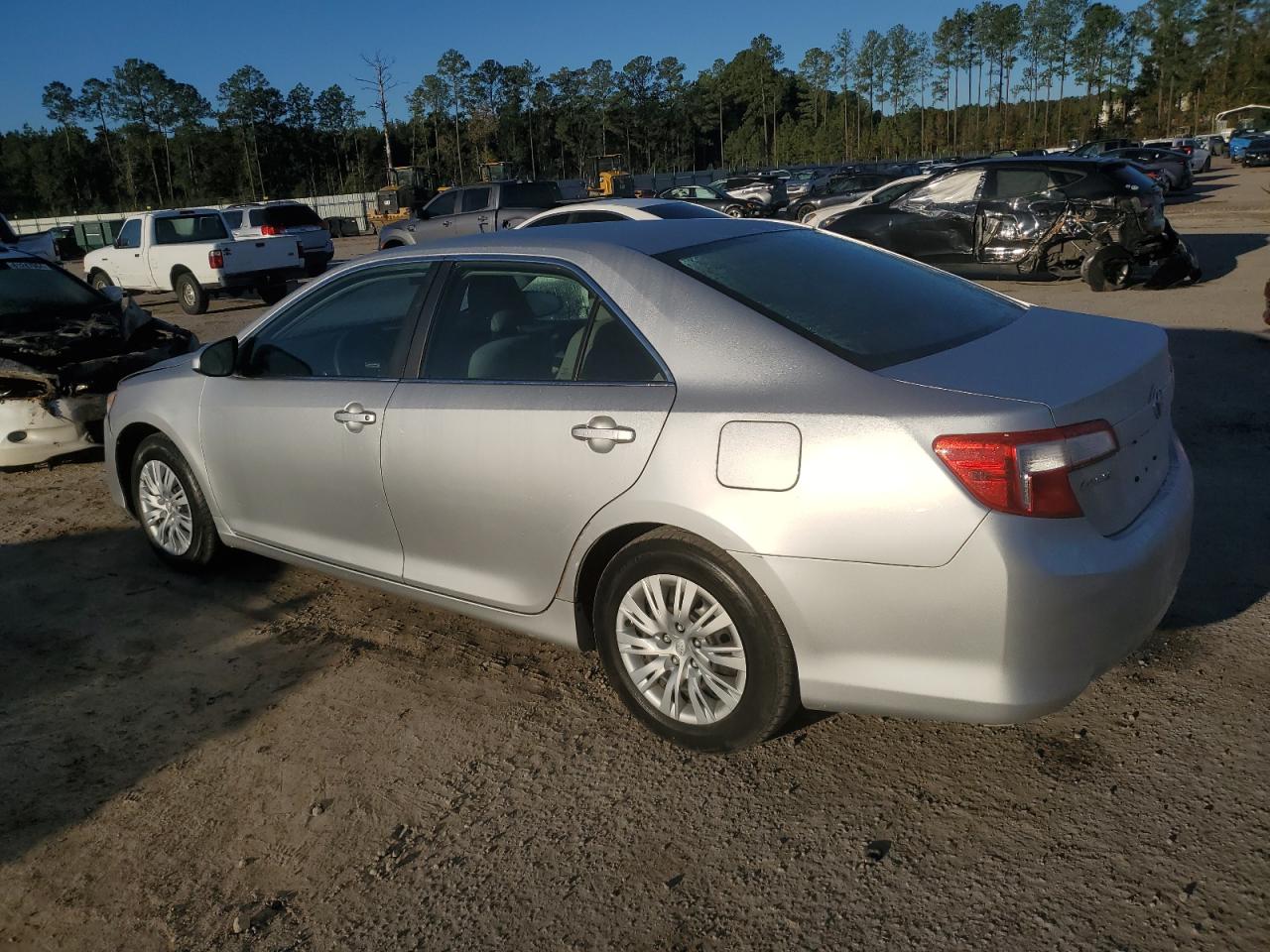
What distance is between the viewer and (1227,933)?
233 centimetres

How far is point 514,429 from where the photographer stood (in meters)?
3.38

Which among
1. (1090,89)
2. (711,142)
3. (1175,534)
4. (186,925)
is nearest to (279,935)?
(186,925)

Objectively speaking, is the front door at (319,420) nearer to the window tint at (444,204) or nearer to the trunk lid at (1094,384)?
the trunk lid at (1094,384)

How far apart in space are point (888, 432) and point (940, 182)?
12291 millimetres

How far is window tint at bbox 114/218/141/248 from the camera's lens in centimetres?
1848

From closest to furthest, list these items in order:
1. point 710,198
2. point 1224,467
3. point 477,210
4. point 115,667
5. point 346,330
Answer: point 115,667 → point 346,330 → point 1224,467 → point 477,210 → point 710,198

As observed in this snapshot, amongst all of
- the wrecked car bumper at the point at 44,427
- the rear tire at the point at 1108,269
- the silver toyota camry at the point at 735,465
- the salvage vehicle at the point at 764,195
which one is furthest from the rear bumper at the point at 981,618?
the salvage vehicle at the point at 764,195

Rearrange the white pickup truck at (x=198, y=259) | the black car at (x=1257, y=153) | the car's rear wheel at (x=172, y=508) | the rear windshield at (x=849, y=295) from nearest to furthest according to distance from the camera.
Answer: the rear windshield at (x=849, y=295)
the car's rear wheel at (x=172, y=508)
the white pickup truck at (x=198, y=259)
the black car at (x=1257, y=153)

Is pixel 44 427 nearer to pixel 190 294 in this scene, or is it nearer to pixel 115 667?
pixel 115 667

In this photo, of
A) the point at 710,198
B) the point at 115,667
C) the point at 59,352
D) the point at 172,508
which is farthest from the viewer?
the point at 710,198

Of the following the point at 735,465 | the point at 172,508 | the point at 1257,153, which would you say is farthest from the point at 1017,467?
the point at 1257,153

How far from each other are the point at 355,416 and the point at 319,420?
0.23 m

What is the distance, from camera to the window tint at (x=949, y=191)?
43.8 ft

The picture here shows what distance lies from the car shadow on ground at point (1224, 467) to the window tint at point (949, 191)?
4900 mm
